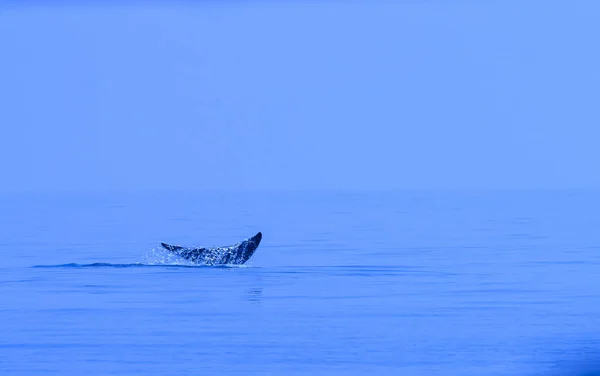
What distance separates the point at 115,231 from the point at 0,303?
51159 mm

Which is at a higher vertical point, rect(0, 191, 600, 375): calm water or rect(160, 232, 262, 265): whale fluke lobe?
rect(160, 232, 262, 265): whale fluke lobe

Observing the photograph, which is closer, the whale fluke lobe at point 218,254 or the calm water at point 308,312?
the calm water at point 308,312

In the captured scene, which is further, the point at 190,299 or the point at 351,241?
the point at 351,241

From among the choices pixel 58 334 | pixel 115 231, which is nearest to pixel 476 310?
pixel 58 334

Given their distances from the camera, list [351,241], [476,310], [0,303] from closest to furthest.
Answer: [476,310] < [0,303] < [351,241]

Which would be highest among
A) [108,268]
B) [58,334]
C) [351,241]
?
[351,241]

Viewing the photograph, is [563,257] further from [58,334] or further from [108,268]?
[58,334]

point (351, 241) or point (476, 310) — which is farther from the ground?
point (351, 241)

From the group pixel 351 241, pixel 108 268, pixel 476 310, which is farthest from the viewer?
pixel 351 241

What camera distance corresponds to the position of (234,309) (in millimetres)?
36469

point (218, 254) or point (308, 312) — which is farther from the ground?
point (218, 254)

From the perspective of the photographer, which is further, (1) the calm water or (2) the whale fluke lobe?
(2) the whale fluke lobe

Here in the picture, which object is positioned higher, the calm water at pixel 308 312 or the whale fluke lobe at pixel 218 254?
the whale fluke lobe at pixel 218 254

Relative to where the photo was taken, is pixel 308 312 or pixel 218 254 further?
pixel 218 254
